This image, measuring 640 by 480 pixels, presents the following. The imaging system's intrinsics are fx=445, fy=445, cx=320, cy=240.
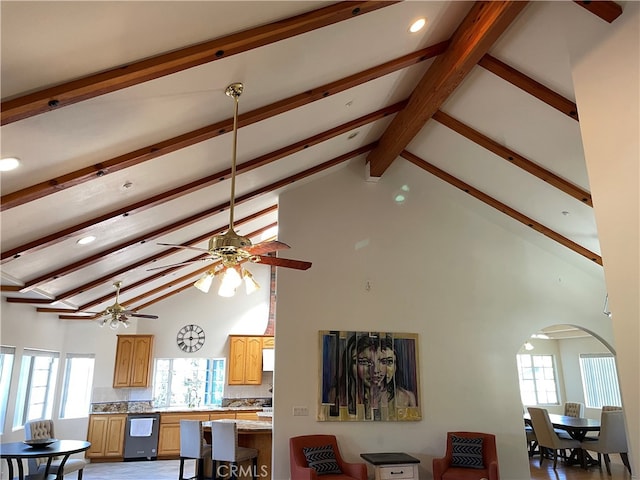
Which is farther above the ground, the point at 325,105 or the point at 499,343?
the point at 325,105

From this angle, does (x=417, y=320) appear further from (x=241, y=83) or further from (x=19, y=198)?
(x=19, y=198)

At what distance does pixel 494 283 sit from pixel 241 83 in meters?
4.80

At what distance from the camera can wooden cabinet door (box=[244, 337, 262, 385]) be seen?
936 centimetres

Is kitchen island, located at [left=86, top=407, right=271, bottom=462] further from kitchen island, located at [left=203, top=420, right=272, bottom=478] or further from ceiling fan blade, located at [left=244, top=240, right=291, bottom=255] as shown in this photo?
ceiling fan blade, located at [left=244, top=240, right=291, bottom=255]

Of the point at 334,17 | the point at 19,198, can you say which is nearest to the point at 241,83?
the point at 334,17

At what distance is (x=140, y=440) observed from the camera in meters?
8.42

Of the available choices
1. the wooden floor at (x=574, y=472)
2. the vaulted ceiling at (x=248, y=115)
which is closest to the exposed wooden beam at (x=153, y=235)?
Result: the vaulted ceiling at (x=248, y=115)

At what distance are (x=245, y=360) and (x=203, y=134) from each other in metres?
6.83

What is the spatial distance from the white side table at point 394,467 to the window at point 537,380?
6.91 metres

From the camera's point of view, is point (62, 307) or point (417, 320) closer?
point (417, 320)

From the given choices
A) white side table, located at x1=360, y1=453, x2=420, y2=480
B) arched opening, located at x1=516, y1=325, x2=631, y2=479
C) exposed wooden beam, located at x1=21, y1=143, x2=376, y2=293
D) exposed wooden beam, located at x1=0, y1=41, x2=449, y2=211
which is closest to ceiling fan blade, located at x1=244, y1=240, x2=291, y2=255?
exposed wooden beam, located at x1=0, y1=41, x2=449, y2=211

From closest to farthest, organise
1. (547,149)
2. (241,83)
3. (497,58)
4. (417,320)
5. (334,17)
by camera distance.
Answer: (334,17) < (241,83) < (497,58) < (547,149) < (417,320)

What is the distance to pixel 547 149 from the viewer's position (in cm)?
484

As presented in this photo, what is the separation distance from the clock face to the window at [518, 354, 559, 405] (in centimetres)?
766
